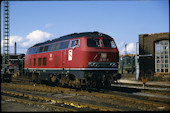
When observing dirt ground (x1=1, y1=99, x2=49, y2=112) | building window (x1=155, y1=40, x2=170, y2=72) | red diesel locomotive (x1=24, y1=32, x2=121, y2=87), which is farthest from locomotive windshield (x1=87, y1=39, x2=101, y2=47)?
building window (x1=155, y1=40, x2=170, y2=72)

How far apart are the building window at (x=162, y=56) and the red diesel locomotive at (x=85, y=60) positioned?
40.6 feet

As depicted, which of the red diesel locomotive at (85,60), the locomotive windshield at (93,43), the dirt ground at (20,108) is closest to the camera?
the dirt ground at (20,108)

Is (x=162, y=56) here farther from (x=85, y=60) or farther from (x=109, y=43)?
(x=85, y=60)

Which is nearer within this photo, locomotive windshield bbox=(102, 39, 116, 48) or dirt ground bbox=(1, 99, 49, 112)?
dirt ground bbox=(1, 99, 49, 112)

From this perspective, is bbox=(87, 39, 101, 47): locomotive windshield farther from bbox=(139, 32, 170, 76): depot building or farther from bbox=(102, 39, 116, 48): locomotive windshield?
bbox=(139, 32, 170, 76): depot building

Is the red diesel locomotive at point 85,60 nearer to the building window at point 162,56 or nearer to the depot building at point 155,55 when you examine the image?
the depot building at point 155,55

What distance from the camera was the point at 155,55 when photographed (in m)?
25.5

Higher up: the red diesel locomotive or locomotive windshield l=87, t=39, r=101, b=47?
locomotive windshield l=87, t=39, r=101, b=47

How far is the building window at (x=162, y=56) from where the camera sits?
25000 millimetres

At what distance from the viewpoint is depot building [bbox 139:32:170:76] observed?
2500 centimetres

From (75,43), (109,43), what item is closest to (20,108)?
(75,43)

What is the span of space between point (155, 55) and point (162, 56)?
0.79 meters

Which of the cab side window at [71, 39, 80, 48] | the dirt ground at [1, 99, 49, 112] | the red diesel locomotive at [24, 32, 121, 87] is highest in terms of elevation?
the cab side window at [71, 39, 80, 48]

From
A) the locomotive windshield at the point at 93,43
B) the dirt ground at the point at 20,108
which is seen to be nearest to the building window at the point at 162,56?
the locomotive windshield at the point at 93,43
